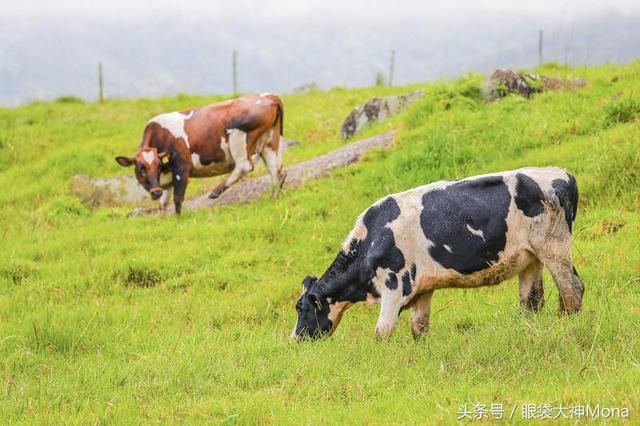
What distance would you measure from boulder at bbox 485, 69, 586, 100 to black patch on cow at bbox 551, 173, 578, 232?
10.1 meters

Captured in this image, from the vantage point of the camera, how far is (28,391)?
663 centimetres

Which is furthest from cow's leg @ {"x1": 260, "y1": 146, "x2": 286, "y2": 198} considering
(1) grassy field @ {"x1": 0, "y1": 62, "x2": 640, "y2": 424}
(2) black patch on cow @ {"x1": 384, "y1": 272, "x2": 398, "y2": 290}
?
(2) black patch on cow @ {"x1": 384, "y1": 272, "x2": 398, "y2": 290}

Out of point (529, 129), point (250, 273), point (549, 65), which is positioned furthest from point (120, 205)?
point (549, 65)

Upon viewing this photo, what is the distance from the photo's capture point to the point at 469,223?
7.17m

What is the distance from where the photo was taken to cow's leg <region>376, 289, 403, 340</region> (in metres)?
7.37

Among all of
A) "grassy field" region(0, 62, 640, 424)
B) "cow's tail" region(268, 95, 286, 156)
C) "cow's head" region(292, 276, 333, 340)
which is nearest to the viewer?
"grassy field" region(0, 62, 640, 424)

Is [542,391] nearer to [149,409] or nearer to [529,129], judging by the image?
[149,409]

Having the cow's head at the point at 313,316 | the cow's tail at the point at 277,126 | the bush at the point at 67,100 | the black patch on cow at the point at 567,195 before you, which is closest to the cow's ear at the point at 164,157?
the cow's tail at the point at 277,126

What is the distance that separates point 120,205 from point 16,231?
2859mm

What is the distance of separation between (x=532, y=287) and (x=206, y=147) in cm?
949

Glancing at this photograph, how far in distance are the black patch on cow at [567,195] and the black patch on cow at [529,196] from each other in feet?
0.56

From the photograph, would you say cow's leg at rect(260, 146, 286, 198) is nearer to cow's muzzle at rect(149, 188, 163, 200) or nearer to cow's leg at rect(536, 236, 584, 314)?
cow's muzzle at rect(149, 188, 163, 200)

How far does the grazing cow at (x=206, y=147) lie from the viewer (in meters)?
15.5

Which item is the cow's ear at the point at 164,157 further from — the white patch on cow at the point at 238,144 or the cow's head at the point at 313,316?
the cow's head at the point at 313,316
